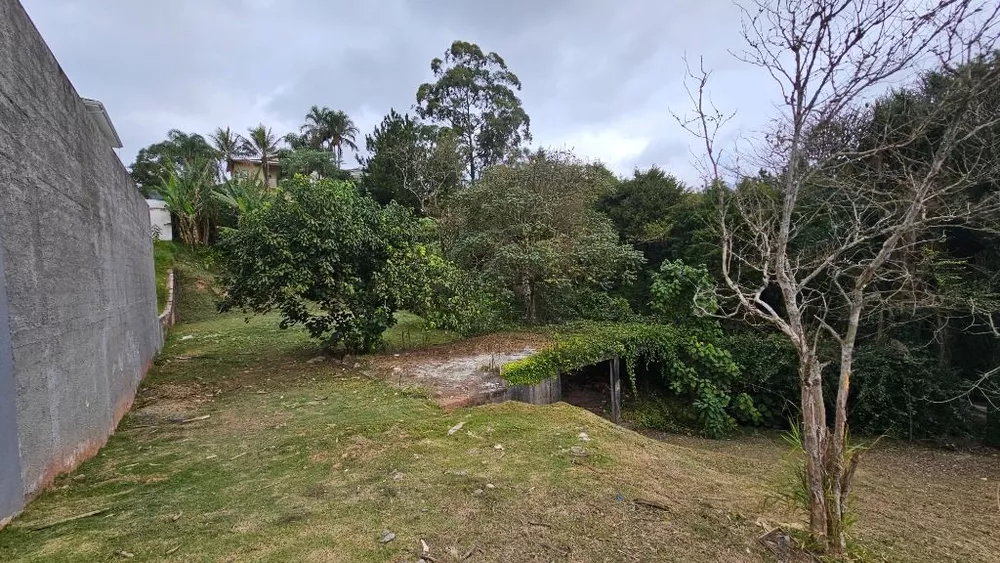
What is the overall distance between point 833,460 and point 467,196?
10.4 m

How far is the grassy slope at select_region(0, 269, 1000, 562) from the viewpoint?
2629 mm

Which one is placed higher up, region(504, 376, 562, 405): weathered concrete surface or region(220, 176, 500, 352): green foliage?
region(220, 176, 500, 352): green foliage

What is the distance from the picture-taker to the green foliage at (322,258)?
7234mm

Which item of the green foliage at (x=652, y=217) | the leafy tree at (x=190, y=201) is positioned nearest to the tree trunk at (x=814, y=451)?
the green foliage at (x=652, y=217)

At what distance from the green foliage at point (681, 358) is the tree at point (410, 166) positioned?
10127 millimetres

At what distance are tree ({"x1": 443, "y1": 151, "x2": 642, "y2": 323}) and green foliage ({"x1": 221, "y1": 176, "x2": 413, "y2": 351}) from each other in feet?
10.4

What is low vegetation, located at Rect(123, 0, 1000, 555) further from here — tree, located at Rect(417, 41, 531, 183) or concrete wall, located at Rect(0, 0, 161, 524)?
tree, located at Rect(417, 41, 531, 183)

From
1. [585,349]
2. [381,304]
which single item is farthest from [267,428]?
[585,349]

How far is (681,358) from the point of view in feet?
33.1

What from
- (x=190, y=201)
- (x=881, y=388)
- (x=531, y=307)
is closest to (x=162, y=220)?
(x=190, y=201)

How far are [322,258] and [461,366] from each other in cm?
275

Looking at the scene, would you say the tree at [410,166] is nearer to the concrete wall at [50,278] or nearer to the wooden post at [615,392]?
the wooden post at [615,392]

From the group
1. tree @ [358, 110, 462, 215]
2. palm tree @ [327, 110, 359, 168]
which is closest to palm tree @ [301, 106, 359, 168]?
palm tree @ [327, 110, 359, 168]

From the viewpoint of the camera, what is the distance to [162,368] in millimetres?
7676
